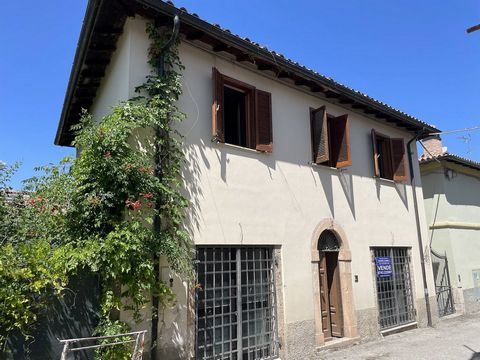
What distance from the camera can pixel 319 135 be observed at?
9.08 meters

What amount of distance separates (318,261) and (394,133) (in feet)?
18.4

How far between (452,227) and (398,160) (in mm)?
3963

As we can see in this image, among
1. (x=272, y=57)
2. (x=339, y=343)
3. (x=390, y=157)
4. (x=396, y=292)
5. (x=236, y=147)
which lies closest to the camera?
(x=236, y=147)

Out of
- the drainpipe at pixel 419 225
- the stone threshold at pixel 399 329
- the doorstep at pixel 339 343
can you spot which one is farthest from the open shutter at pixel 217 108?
the drainpipe at pixel 419 225

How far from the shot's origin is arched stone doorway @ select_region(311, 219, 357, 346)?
8960mm

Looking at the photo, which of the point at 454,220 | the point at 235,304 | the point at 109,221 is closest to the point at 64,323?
the point at 109,221

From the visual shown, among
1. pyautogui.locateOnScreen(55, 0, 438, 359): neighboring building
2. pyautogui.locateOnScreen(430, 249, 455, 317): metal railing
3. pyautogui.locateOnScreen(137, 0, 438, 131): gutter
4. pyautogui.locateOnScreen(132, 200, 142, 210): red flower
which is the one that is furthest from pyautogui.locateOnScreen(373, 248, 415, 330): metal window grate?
pyautogui.locateOnScreen(132, 200, 142, 210): red flower

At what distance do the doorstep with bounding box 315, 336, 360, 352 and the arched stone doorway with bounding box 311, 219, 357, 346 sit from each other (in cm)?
13

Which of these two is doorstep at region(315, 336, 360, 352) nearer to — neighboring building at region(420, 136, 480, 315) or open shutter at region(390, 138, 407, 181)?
open shutter at region(390, 138, 407, 181)

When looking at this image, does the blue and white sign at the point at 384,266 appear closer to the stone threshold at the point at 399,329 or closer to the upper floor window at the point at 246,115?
the stone threshold at the point at 399,329

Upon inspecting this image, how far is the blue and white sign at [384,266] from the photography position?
10.1 metres

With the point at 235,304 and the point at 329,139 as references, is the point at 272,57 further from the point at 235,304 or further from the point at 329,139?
the point at 235,304

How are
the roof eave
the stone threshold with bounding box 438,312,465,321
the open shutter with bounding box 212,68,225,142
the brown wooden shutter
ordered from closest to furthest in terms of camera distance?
the roof eave → the open shutter with bounding box 212,68,225,142 → the brown wooden shutter → the stone threshold with bounding box 438,312,465,321

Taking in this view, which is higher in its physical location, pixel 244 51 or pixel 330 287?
pixel 244 51
